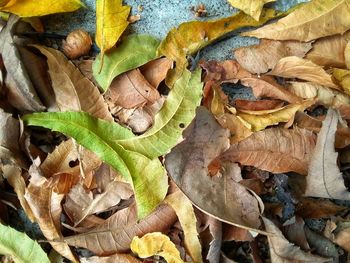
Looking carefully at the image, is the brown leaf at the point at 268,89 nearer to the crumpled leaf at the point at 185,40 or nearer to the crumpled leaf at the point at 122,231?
the crumpled leaf at the point at 185,40

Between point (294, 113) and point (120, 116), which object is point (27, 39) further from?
point (294, 113)

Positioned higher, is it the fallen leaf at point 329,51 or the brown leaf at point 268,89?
the fallen leaf at point 329,51

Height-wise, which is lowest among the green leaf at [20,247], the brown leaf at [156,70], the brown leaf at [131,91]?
the green leaf at [20,247]

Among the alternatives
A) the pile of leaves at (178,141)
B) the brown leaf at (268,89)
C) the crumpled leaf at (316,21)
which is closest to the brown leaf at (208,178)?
the pile of leaves at (178,141)

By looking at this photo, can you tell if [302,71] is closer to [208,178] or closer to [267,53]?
[267,53]

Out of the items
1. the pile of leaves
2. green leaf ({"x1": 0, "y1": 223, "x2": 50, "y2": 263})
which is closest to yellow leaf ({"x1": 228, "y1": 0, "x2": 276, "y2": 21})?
the pile of leaves

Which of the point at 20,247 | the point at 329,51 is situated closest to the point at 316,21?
the point at 329,51

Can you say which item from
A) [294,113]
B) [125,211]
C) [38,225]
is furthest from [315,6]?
[38,225]
